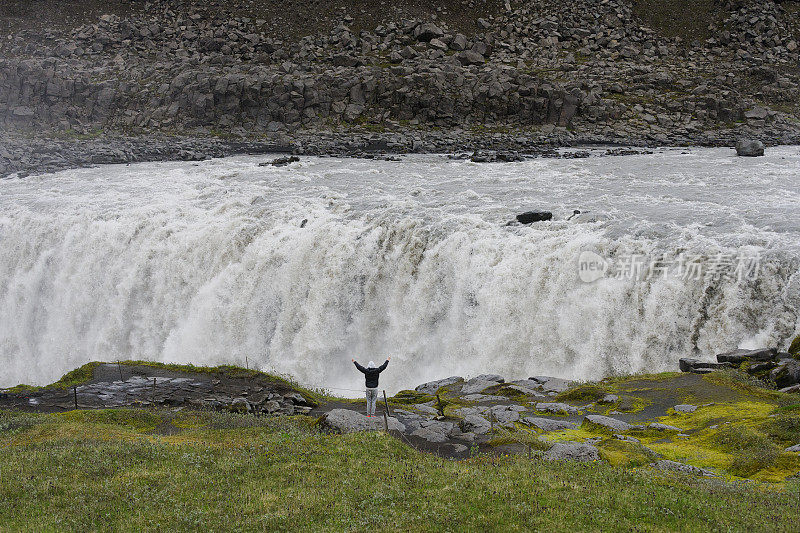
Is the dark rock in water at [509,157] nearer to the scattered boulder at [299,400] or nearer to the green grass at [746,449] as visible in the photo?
the scattered boulder at [299,400]

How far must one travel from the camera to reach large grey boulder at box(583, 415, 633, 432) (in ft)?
68.9

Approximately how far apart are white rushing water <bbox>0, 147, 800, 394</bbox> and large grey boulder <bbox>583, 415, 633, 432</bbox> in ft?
24.1

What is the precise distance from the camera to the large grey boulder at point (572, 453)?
55.4ft

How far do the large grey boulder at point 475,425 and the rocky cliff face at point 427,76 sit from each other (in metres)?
52.4

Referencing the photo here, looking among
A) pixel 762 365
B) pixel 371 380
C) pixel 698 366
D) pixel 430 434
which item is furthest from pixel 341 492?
pixel 762 365

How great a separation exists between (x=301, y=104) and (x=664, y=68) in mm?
43013

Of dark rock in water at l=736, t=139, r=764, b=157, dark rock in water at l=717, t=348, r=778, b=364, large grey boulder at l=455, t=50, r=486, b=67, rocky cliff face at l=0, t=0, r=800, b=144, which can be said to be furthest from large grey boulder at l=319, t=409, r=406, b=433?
large grey boulder at l=455, t=50, r=486, b=67

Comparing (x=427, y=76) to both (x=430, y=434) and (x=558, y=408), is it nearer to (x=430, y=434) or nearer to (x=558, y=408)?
(x=558, y=408)

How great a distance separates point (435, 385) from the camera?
29.4 m

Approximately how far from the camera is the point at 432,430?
20016 millimetres

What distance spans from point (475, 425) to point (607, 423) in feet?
14.6

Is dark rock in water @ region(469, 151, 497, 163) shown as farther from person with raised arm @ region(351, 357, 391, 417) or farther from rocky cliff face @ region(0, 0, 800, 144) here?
person with raised arm @ region(351, 357, 391, 417)

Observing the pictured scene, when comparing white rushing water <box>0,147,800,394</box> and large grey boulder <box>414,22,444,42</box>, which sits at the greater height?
large grey boulder <box>414,22,444,42</box>

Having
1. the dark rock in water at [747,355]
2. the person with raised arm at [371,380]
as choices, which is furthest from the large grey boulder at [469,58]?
the person with raised arm at [371,380]
